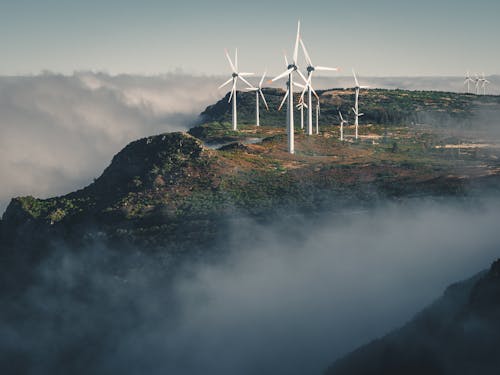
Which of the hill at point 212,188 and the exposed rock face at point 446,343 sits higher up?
the hill at point 212,188

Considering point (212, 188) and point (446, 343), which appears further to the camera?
point (212, 188)

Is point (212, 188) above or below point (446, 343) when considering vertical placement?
above

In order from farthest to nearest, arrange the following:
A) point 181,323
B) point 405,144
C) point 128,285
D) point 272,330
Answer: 1. point 405,144
2. point 128,285
3. point 181,323
4. point 272,330

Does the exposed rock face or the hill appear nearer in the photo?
the exposed rock face

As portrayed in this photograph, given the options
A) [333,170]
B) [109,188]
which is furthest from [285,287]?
[109,188]

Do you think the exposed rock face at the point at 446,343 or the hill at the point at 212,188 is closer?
the exposed rock face at the point at 446,343

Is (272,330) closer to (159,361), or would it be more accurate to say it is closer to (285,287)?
(285,287)

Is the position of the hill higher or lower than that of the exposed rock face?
higher

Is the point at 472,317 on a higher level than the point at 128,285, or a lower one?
higher
